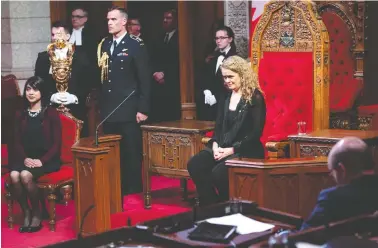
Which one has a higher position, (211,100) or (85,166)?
(211,100)

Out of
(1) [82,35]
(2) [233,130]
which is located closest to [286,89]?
(2) [233,130]

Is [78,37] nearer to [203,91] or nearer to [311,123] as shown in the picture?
[203,91]

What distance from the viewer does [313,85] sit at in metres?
5.92

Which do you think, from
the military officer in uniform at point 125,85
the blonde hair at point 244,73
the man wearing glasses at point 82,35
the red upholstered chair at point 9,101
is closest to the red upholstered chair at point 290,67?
the blonde hair at point 244,73

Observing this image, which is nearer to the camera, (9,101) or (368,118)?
(368,118)

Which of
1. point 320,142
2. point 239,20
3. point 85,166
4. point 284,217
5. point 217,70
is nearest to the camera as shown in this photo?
point 284,217

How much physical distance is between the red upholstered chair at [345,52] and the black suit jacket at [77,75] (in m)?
2.04

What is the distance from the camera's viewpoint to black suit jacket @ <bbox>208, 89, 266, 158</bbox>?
547 cm

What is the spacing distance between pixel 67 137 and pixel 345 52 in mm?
2516

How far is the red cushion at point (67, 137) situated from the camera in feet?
20.6

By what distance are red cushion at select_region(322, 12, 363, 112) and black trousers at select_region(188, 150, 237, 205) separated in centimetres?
180

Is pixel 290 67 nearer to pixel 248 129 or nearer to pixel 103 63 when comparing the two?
pixel 248 129

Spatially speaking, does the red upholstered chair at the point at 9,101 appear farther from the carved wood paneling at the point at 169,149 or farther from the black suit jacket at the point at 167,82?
the carved wood paneling at the point at 169,149

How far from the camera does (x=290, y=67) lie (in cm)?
606
